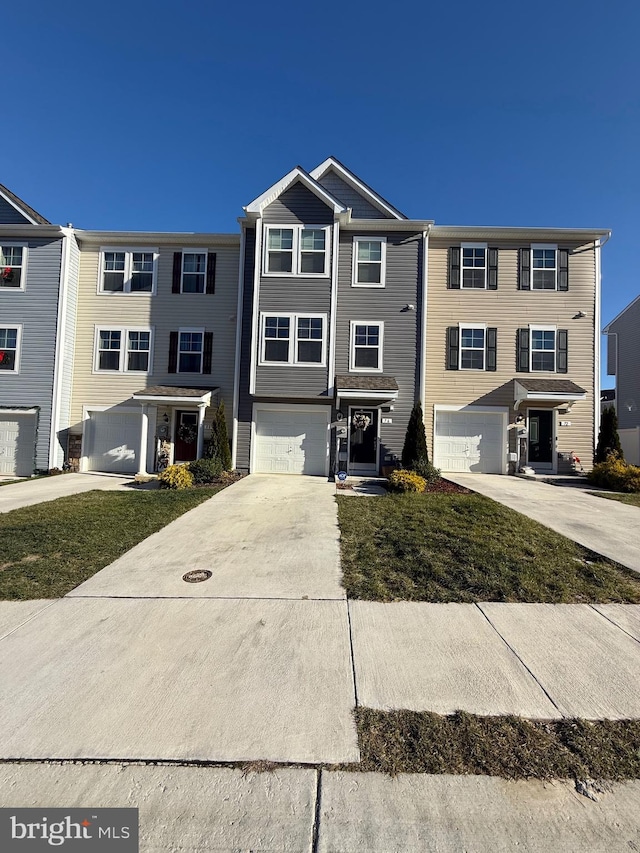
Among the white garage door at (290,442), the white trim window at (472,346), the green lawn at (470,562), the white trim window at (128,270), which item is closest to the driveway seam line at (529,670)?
the green lawn at (470,562)

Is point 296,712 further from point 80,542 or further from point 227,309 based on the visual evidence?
point 227,309

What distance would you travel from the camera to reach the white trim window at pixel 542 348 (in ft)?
47.0

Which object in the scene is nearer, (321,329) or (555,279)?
(321,329)

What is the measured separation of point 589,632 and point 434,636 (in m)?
1.43

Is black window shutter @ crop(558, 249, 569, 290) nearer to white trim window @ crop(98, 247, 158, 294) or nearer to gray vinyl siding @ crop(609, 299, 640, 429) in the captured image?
gray vinyl siding @ crop(609, 299, 640, 429)

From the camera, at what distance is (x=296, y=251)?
44.6 ft

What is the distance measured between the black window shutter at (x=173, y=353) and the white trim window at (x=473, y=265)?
428 inches

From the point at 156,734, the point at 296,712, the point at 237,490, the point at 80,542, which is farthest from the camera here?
the point at 237,490

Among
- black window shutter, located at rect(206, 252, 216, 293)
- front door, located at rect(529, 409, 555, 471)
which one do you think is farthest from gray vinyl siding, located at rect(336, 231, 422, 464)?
front door, located at rect(529, 409, 555, 471)

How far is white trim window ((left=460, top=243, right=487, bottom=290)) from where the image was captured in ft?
47.9

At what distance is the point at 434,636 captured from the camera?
3477 mm

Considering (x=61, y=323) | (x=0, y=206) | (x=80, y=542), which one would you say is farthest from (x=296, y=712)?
(x=0, y=206)

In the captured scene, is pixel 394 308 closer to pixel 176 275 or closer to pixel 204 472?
pixel 176 275

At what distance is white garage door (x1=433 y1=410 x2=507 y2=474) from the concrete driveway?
1.87 metres
